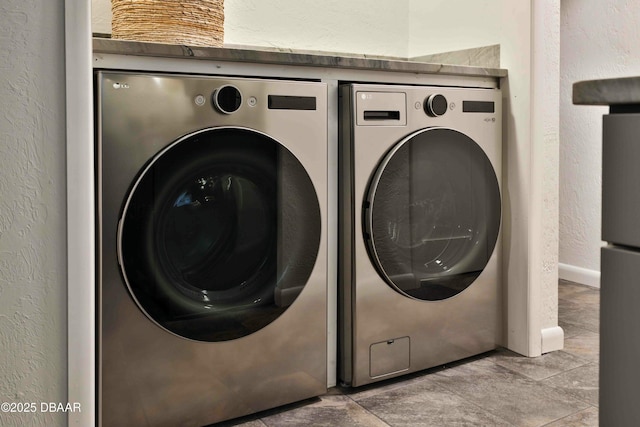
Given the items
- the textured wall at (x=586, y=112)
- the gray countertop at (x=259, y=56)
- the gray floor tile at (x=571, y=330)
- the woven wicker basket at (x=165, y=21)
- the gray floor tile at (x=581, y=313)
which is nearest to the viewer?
the gray countertop at (x=259, y=56)

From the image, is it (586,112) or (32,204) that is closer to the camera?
(32,204)

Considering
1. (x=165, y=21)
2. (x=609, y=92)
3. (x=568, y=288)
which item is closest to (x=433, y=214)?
(x=165, y=21)

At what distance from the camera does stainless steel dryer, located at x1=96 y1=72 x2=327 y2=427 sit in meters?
1.45

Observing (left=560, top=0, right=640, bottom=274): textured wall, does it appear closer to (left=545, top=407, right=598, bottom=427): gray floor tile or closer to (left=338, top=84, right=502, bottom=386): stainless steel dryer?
(left=338, top=84, right=502, bottom=386): stainless steel dryer

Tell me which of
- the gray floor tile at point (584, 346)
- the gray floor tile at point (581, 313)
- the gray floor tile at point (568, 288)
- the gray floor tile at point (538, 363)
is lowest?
the gray floor tile at point (538, 363)

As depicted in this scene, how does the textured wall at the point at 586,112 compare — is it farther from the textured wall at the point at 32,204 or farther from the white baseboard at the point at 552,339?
the textured wall at the point at 32,204

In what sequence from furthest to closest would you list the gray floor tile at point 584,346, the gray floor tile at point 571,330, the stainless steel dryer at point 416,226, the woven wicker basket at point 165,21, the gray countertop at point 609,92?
the gray floor tile at point 571,330 < the gray floor tile at point 584,346 < the woven wicker basket at point 165,21 < the stainless steel dryer at point 416,226 < the gray countertop at point 609,92

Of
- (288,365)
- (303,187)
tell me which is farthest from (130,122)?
(288,365)

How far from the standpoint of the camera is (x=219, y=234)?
1.57 metres

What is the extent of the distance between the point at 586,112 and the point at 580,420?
75.8 inches

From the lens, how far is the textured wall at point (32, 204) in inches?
45.4

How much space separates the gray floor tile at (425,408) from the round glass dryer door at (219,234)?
41cm

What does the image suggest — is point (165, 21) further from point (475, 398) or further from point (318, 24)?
point (475, 398)

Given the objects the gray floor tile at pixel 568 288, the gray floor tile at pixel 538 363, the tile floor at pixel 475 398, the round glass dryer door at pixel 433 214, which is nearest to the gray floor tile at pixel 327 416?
the tile floor at pixel 475 398
